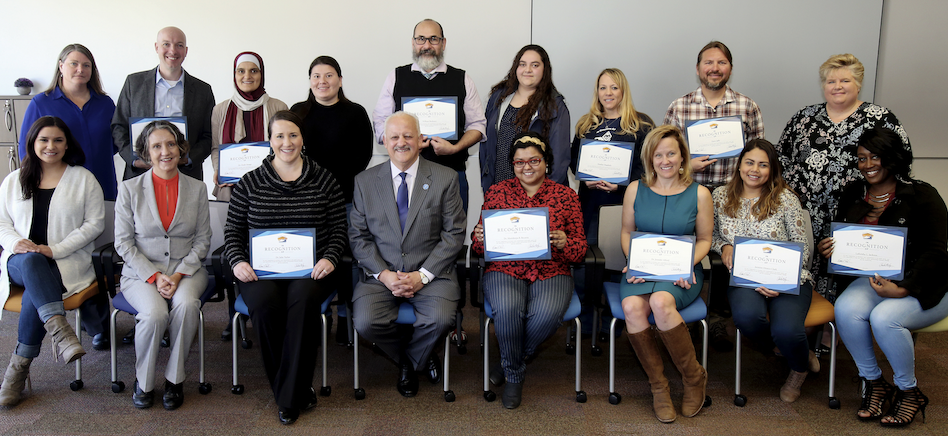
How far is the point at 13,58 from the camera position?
5.12 m

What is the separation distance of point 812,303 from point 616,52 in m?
2.77

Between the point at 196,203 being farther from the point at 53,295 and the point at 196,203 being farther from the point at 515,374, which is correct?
the point at 515,374

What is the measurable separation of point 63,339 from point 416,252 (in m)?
1.77

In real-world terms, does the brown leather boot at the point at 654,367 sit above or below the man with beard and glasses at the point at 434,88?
below

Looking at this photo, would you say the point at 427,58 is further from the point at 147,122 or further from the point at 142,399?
the point at 142,399

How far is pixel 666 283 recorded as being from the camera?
279 centimetres

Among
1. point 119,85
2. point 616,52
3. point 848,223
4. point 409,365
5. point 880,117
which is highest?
point 616,52

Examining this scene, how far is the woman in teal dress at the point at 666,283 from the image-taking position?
2.69m

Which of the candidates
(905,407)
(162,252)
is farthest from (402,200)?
(905,407)

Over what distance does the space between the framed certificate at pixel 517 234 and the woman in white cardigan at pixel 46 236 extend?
2.10 meters

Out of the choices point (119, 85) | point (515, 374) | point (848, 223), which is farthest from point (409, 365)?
point (119, 85)

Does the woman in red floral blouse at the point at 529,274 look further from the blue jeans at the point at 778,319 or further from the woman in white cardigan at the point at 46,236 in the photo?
the woman in white cardigan at the point at 46,236

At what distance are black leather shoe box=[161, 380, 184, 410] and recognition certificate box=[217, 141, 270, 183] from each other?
114cm

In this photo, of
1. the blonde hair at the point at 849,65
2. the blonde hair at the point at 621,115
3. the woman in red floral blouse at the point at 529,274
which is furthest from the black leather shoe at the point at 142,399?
the blonde hair at the point at 849,65
